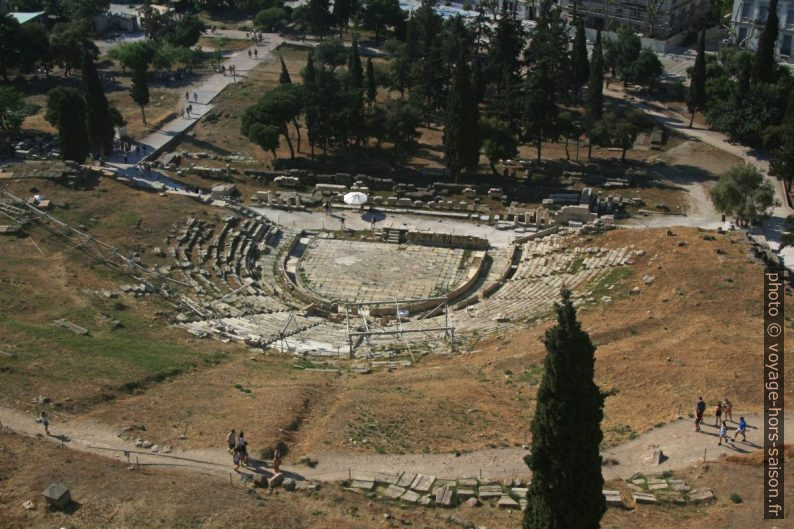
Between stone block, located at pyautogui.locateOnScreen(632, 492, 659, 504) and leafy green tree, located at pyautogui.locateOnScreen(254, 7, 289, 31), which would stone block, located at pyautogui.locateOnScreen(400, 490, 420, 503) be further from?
leafy green tree, located at pyautogui.locateOnScreen(254, 7, 289, 31)

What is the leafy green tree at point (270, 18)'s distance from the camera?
122 metres

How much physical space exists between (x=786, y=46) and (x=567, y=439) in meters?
85.6

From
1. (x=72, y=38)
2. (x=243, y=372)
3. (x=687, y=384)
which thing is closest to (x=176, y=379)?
(x=243, y=372)

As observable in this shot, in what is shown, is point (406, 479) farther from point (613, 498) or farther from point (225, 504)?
point (613, 498)

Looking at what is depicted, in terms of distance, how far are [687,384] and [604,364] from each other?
177 inches

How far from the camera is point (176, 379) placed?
44.8 meters

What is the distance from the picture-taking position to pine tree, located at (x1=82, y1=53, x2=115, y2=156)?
76062mm

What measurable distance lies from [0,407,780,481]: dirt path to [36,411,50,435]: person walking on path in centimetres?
17

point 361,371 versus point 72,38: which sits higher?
point 72,38

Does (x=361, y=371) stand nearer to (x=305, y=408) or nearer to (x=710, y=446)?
(x=305, y=408)

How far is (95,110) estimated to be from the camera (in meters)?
77.0

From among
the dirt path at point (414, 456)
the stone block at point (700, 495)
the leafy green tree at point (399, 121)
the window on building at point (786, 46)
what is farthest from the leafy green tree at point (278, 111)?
the window on building at point (786, 46)

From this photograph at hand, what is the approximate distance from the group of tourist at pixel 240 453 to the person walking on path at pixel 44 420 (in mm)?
7459

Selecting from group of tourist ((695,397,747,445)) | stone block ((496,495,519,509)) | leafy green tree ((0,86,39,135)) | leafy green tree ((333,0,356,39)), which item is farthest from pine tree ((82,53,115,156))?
group of tourist ((695,397,747,445))
